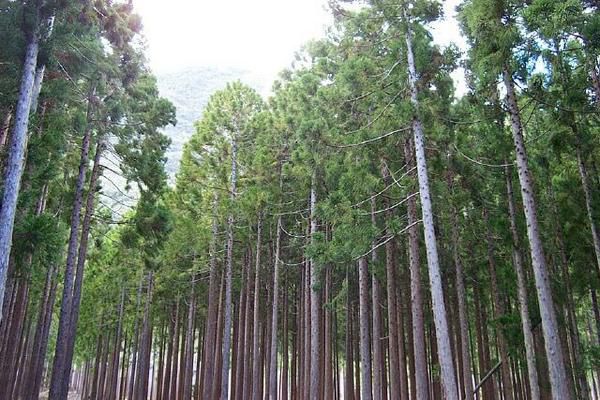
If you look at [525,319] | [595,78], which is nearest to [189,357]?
[525,319]

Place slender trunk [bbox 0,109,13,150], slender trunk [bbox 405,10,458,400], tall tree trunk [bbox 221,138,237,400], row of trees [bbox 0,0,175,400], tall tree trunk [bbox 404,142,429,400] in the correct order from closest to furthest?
slender trunk [bbox 405,10,458,400], row of trees [bbox 0,0,175,400], tall tree trunk [bbox 404,142,429,400], slender trunk [bbox 0,109,13,150], tall tree trunk [bbox 221,138,237,400]

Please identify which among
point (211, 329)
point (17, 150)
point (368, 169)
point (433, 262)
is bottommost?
point (211, 329)

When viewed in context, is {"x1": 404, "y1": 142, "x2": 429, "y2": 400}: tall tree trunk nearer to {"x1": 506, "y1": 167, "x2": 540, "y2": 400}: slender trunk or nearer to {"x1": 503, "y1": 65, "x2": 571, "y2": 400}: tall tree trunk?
{"x1": 506, "y1": 167, "x2": 540, "y2": 400}: slender trunk

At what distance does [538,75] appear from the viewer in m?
9.38

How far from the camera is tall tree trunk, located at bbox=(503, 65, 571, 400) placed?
821cm

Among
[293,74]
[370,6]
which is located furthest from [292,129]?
[370,6]

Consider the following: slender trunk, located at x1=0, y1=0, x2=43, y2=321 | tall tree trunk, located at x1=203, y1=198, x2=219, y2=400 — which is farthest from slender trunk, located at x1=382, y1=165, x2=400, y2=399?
→ slender trunk, located at x1=0, y1=0, x2=43, y2=321

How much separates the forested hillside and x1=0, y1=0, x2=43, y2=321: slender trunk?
0.05m

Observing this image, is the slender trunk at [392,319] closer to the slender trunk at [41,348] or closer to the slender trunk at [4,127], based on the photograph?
the slender trunk at [4,127]

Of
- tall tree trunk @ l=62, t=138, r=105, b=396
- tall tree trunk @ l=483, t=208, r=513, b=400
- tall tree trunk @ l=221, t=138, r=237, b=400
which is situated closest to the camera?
tall tree trunk @ l=483, t=208, r=513, b=400

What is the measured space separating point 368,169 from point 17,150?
26.2ft

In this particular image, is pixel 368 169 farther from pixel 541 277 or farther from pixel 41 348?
pixel 41 348

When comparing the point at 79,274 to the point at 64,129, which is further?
the point at 79,274

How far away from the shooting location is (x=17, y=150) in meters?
9.27
